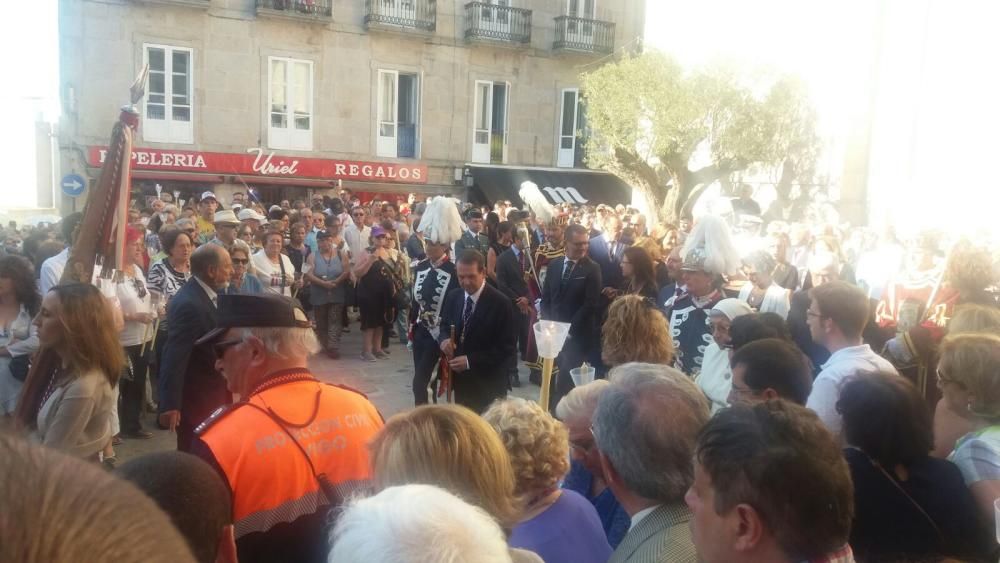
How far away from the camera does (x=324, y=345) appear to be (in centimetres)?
982

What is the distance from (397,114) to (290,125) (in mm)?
3355

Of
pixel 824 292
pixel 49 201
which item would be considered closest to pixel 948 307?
pixel 824 292

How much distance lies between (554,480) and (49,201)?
115ft

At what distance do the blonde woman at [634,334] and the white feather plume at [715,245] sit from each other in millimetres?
1293

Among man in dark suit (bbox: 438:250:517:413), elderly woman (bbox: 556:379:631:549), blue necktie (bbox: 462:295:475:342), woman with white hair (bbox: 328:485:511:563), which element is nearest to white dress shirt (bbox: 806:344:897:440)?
elderly woman (bbox: 556:379:631:549)

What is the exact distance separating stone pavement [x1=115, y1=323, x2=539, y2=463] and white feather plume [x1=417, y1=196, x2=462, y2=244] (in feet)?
5.87

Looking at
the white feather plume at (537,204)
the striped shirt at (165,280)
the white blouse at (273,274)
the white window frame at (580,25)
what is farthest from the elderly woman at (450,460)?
the white window frame at (580,25)

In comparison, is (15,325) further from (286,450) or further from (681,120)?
(681,120)

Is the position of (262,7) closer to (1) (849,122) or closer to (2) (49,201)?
(1) (849,122)

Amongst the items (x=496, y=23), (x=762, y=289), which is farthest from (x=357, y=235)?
(x=496, y=23)

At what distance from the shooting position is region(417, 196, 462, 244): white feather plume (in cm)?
815

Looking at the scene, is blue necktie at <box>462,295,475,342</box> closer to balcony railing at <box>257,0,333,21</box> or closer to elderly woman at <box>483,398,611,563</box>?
elderly woman at <box>483,398,611,563</box>

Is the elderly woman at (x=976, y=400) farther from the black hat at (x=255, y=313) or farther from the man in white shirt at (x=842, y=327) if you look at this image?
the black hat at (x=255, y=313)

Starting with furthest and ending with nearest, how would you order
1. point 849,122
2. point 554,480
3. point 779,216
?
A: point 779,216 < point 849,122 < point 554,480
